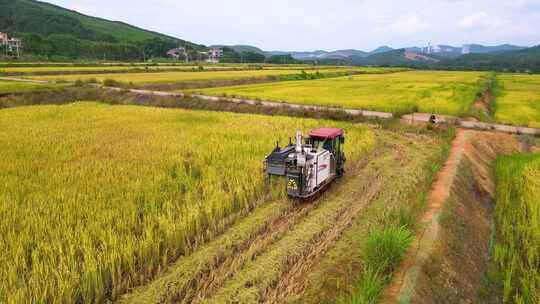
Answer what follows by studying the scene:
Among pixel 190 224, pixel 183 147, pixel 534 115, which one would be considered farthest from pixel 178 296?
pixel 534 115

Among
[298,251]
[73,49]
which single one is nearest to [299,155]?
[298,251]

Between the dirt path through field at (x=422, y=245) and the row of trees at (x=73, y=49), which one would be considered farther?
the row of trees at (x=73, y=49)

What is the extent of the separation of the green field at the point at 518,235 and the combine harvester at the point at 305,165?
4410 mm

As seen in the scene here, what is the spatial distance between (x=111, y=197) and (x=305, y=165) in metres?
4.97

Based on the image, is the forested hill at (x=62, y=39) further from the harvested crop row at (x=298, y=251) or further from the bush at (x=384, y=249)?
the bush at (x=384, y=249)

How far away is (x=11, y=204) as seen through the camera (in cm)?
840

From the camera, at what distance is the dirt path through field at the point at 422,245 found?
598 centimetres

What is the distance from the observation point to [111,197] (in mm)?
9211

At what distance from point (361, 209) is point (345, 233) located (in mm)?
1666

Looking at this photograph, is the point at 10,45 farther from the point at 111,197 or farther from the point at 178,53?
the point at 111,197

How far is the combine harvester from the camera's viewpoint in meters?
9.50

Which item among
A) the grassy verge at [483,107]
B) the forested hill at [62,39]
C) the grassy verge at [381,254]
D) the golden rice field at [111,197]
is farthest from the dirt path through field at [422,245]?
the forested hill at [62,39]

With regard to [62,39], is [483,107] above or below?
below

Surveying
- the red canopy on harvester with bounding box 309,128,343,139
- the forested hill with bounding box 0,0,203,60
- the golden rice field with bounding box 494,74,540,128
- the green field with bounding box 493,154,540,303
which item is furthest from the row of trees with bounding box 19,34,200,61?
the green field with bounding box 493,154,540,303
